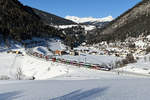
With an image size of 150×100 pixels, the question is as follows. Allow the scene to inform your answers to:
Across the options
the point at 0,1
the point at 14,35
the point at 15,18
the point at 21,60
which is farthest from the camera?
the point at 0,1

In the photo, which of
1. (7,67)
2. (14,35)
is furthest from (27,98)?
(14,35)

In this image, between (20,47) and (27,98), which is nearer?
(27,98)

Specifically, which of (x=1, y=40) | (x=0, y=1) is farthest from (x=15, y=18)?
(x=1, y=40)

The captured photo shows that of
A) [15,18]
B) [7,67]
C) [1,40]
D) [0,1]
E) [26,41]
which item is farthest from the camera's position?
[0,1]

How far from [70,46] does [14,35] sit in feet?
185

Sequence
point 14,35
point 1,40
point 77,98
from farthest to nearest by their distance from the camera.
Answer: point 14,35 → point 1,40 → point 77,98

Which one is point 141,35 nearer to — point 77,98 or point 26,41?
point 26,41

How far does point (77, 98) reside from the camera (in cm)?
929

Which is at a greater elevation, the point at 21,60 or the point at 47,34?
the point at 47,34

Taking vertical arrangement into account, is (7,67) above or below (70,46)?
below

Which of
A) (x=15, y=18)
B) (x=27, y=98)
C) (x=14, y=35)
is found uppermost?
(x=15, y=18)

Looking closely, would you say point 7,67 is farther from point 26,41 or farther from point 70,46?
point 70,46

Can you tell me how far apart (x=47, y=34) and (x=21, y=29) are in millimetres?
36475

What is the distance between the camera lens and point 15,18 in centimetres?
14850
